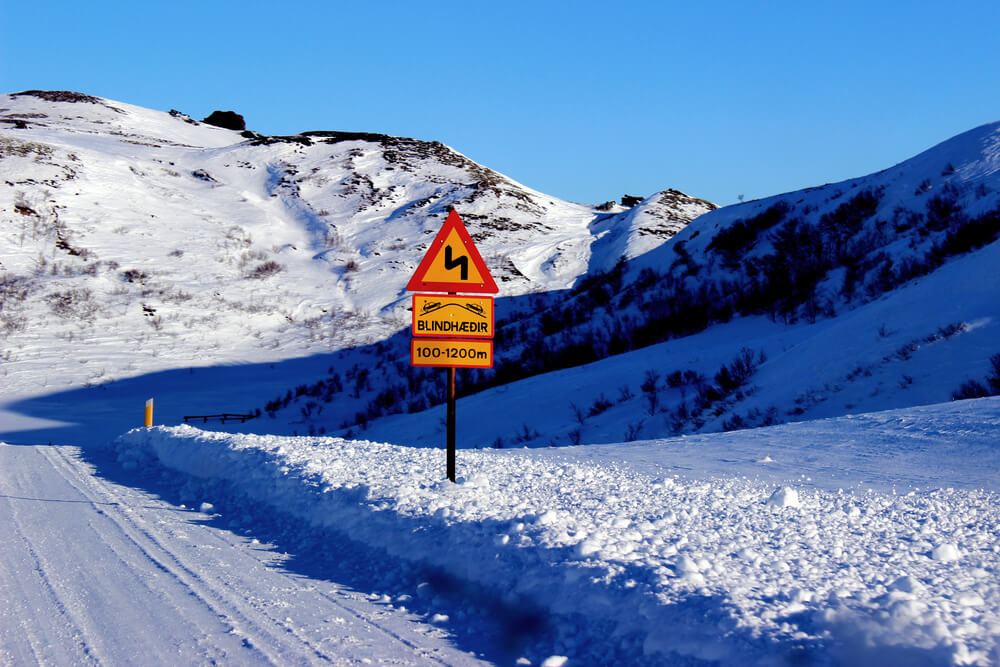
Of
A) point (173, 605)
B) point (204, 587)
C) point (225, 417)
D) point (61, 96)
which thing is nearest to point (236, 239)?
point (225, 417)

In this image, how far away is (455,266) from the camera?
721 centimetres

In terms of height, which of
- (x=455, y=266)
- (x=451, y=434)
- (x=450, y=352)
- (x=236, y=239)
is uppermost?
(x=236, y=239)

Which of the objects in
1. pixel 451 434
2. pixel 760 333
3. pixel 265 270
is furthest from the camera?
pixel 265 270

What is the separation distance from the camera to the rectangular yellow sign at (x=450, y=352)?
714 centimetres

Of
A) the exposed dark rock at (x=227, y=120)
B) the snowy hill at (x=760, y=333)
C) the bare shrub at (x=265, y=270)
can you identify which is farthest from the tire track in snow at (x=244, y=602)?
the exposed dark rock at (x=227, y=120)

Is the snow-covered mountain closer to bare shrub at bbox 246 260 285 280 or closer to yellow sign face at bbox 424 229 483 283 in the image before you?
bare shrub at bbox 246 260 285 280

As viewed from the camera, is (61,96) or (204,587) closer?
(204,587)

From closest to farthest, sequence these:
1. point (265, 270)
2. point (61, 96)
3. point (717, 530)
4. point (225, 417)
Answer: point (717, 530), point (225, 417), point (265, 270), point (61, 96)

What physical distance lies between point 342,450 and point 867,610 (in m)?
7.10

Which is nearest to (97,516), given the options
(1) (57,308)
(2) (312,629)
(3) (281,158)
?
(2) (312,629)

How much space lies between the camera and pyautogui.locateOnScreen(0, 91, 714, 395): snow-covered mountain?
1328 inches

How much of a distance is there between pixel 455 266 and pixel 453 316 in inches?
19.2

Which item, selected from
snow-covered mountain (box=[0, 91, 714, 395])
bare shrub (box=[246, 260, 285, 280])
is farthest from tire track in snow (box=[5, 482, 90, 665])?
bare shrub (box=[246, 260, 285, 280])

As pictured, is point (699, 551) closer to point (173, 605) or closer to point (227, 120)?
point (173, 605)
